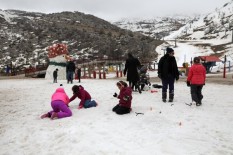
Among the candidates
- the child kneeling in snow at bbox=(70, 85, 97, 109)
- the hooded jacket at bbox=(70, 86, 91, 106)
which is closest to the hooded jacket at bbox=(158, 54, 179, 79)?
the child kneeling in snow at bbox=(70, 85, 97, 109)

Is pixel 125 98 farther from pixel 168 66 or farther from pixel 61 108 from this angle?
pixel 168 66

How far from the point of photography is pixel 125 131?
824 centimetres

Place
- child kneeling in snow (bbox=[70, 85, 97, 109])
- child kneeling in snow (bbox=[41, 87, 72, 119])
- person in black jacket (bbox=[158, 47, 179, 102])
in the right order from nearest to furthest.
→ 1. child kneeling in snow (bbox=[41, 87, 72, 119])
2. child kneeling in snow (bbox=[70, 85, 97, 109])
3. person in black jacket (bbox=[158, 47, 179, 102])

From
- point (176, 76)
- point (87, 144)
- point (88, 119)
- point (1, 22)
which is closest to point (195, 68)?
point (176, 76)

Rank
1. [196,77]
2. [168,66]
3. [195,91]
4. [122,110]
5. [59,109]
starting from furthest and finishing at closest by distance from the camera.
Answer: [168,66] → [195,91] → [196,77] → [59,109] → [122,110]

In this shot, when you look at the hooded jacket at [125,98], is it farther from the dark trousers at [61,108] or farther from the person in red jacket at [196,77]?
the person in red jacket at [196,77]

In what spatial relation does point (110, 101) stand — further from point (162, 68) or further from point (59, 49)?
point (59, 49)

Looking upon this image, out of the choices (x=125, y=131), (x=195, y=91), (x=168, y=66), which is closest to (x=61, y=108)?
(x=125, y=131)

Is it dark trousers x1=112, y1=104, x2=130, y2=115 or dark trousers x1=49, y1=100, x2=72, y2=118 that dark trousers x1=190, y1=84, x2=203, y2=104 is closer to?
dark trousers x1=112, y1=104, x2=130, y2=115

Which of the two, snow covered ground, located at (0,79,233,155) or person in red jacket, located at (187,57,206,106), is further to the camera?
person in red jacket, located at (187,57,206,106)

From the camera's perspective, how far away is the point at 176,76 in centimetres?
1190

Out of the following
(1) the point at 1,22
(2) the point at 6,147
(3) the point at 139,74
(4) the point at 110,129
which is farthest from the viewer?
(1) the point at 1,22

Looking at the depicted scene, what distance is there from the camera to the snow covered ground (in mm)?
7027

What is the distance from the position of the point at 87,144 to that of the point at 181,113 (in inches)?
153
